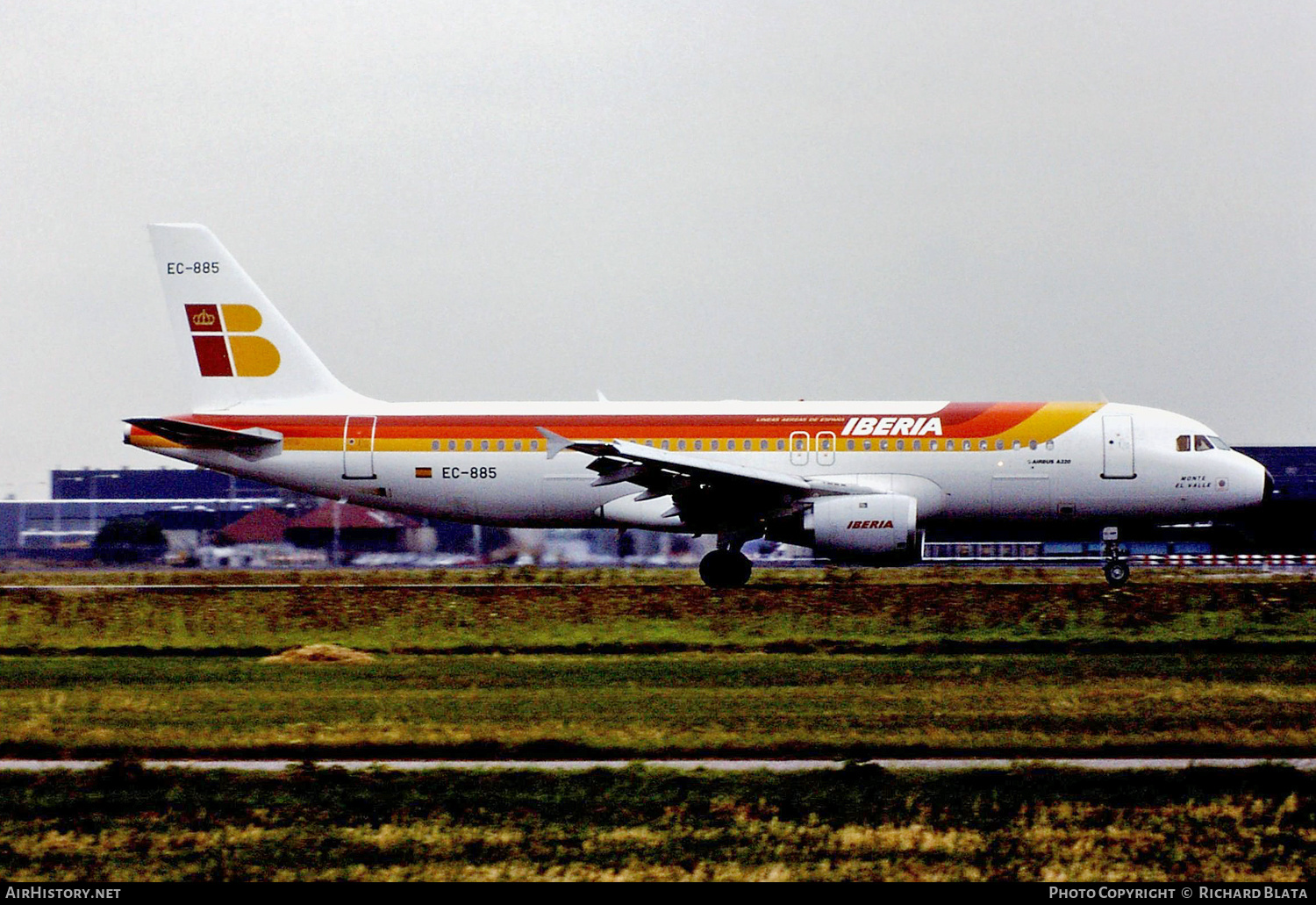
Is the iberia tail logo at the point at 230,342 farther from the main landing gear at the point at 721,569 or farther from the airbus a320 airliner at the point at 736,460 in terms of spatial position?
the main landing gear at the point at 721,569

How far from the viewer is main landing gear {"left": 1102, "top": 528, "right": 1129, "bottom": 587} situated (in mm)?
32688

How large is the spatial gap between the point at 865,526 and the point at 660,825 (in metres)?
20.8

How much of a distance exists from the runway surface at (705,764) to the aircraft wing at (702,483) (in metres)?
17.1

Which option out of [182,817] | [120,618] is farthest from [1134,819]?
[120,618]

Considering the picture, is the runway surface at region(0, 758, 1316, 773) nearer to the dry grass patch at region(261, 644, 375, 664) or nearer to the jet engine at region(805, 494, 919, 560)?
the dry grass patch at region(261, 644, 375, 664)

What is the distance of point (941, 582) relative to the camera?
112ft

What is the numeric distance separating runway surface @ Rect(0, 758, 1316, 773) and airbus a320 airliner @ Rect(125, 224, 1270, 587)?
18379mm

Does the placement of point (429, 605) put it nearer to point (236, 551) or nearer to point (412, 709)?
point (412, 709)

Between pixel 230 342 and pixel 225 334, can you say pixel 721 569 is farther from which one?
pixel 225 334

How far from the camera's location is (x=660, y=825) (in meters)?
10.9

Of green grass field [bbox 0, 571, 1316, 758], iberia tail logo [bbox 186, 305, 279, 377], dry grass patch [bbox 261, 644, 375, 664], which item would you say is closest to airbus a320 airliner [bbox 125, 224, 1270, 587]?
iberia tail logo [bbox 186, 305, 279, 377]

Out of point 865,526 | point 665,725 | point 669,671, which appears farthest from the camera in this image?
point 865,526

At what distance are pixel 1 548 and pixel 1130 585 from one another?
5061cm

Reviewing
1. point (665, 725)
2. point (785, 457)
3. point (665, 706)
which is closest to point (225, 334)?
point (785, 457)
